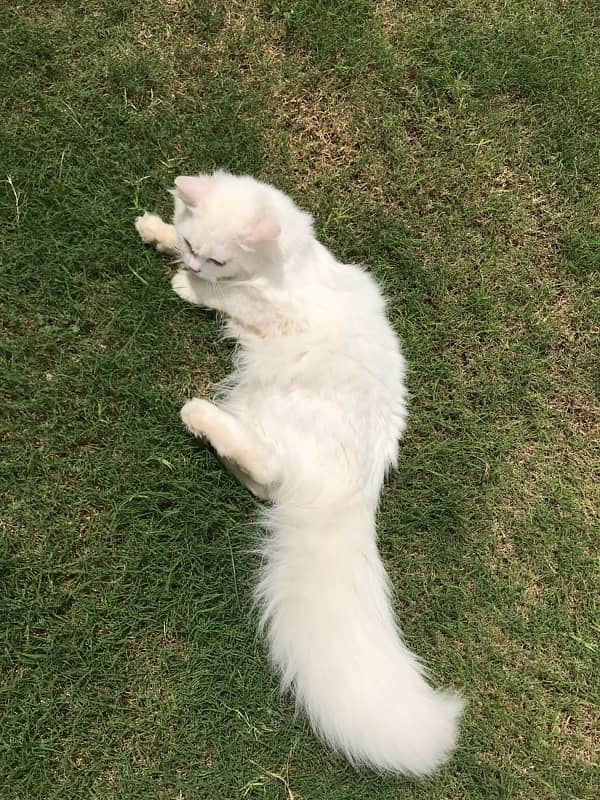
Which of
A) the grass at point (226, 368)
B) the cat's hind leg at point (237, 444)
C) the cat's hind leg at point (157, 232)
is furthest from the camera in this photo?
the cat's hind leg at point (157, 232)

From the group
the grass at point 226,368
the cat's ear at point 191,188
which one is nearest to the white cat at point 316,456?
the cat's ear at point 191,188

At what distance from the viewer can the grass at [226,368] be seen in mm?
2270

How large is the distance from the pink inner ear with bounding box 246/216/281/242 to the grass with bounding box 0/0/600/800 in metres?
0.56

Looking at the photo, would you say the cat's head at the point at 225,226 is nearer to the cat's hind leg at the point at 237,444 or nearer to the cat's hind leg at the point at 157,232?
the cat's hind leg at the point at 157,232

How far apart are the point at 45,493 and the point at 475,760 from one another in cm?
207

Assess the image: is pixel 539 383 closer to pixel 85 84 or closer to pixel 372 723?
pixel 372 723

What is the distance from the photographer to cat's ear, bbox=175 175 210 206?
6.88 ft

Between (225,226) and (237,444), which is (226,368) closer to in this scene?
(237,444)

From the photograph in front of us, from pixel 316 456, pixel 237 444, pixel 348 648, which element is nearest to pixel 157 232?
pixel 237 444

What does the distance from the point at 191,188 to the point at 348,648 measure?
172 centimetres

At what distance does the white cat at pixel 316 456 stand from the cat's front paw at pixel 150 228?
8.7 inches

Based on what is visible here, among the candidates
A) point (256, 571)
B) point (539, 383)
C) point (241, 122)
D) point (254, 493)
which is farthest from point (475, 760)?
point (241, 122)

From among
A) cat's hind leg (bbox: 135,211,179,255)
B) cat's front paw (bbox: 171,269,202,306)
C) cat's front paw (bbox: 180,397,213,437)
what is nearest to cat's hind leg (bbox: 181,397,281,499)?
cat's front paw (bbox: 180,397,213,437)

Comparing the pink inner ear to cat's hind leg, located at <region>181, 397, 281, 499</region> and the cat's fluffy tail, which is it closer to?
cat's hind leg, located at <region>181, 397, 281, 499</region>
